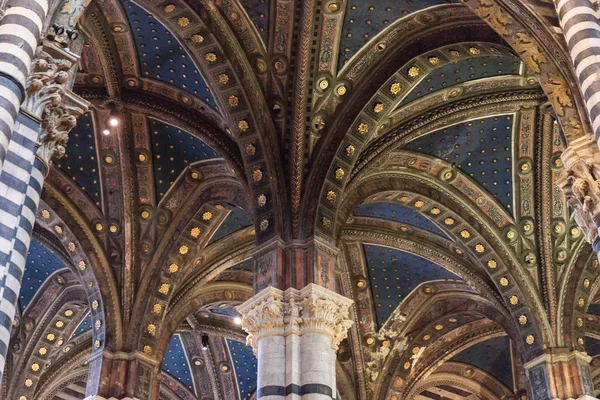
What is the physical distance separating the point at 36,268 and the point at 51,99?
1293 centimetres

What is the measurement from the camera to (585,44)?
798 centimetres

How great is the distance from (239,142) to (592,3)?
22.1 feet

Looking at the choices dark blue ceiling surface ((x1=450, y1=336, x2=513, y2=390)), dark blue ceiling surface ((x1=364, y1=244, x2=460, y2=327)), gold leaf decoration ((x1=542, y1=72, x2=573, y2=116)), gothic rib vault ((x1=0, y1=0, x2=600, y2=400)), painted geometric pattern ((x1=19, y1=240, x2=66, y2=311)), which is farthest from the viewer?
dark blue ceiling surface ((x1=450, y1=336, x2=513, y2=390))

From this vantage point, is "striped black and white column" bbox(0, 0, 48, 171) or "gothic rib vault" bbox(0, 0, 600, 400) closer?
"striped black and white column" bbox(0, 0, 48, 171)

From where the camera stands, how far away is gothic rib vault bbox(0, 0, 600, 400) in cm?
1311

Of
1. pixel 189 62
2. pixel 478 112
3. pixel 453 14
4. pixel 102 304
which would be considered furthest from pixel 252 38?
pixel 102 304

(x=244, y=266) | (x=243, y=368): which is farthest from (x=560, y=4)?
(x=243, y=368)

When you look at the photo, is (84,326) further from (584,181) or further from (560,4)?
(560,4)

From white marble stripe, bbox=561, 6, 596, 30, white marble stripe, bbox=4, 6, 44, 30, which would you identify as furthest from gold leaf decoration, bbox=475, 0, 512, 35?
white marble stripe, bbox=4, 6, 44, 30

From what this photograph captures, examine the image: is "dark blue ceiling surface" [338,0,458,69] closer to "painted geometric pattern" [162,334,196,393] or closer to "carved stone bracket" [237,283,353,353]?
"carved stone bracket" [237,283,353,353]

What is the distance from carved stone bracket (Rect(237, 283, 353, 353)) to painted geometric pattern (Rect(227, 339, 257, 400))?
948 cm

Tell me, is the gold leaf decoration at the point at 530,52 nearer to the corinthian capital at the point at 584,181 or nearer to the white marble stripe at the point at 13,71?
the corinthian capital at the point at 584,181

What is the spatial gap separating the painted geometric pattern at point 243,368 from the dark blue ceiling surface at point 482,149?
27.5 feet

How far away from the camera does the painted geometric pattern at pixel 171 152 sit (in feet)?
51.4
